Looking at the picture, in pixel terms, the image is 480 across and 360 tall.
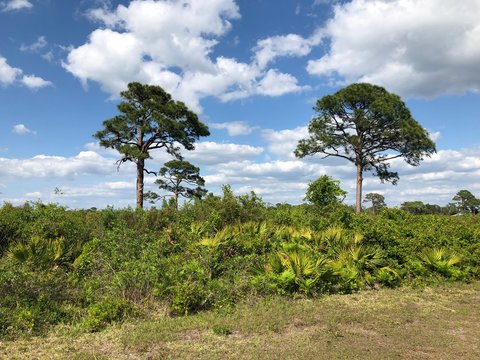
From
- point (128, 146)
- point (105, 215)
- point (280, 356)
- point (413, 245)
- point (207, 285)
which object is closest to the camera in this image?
point (280, 356)

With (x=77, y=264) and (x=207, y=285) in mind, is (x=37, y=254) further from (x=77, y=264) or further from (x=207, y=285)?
(x=207, y=285)

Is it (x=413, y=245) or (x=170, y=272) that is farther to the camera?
(x=413, y=245)

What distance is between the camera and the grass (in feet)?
16.8

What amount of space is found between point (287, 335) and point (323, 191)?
1249 cm

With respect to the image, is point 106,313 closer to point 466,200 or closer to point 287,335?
point 287,335

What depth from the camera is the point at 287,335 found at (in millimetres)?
5828

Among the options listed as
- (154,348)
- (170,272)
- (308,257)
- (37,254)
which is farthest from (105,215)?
(154,348)

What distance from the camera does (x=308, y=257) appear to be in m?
9.02

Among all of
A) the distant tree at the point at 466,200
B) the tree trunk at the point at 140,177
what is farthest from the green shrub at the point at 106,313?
the distant tree at the point at 466,200

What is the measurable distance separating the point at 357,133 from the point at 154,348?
92.3 ft

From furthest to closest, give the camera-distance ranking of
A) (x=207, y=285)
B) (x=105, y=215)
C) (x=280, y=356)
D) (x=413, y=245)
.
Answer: (x=105, y=215), (x=413, y=245), (x=207, y=285), (x=280, y=356)

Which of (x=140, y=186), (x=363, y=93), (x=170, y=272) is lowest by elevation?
(x=170, y=272)

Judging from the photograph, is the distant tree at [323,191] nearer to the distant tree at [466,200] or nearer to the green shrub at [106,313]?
the green shrub at [106,313]

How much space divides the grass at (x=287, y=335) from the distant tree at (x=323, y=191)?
9978mm
